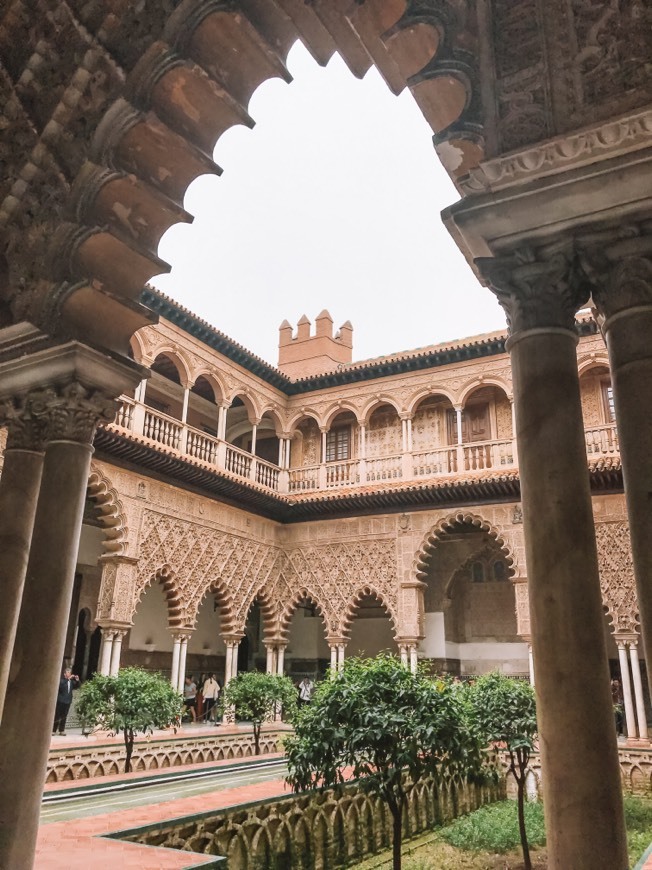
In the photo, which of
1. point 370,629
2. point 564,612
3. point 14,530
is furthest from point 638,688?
point 14,530

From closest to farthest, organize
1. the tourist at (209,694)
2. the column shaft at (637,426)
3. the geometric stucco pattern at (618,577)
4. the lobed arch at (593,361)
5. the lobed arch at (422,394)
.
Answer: the column shaft at (637,426) → the geometric stucco pattern at (618,577) → the lobed arch at (593,361) → the tourist at (209,694) → the lobed arch at (422,394)

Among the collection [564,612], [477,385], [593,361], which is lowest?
[564,612]

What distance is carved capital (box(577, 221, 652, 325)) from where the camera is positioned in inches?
118

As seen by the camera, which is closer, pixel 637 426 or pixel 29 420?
pixel 637 426

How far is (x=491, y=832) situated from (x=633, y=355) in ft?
22.5

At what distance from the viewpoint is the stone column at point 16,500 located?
419 centimetres

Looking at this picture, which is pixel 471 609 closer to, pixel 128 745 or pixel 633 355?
pixel 128 745

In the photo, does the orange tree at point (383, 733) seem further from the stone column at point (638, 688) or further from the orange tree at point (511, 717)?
the stone column at point (638, 688)

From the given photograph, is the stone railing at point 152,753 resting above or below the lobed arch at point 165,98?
below

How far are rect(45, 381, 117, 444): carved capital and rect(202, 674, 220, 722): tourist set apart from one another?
44.2 feet

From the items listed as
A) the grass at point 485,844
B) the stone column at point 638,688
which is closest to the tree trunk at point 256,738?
the grass at point 485,844

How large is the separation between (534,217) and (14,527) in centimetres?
345

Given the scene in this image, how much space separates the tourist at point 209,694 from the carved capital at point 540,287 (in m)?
15.2

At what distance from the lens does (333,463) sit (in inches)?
707
